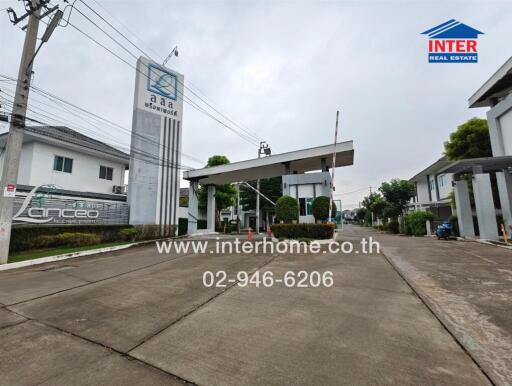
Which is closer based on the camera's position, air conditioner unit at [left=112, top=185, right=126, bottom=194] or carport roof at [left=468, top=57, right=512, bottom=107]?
carport roof at [left=468, top=57, right=512, bottom=107]

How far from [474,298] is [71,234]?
15418 mm

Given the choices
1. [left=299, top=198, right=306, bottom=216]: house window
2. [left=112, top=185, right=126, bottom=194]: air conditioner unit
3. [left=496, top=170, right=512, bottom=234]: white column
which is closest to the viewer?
[left=496, top=170, right=512, bottom=234]: white column

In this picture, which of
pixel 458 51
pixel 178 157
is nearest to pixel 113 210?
pixel 178 157

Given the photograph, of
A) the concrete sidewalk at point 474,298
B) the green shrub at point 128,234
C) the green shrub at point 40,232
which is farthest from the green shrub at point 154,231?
the concrete sidewalk at point 474,298

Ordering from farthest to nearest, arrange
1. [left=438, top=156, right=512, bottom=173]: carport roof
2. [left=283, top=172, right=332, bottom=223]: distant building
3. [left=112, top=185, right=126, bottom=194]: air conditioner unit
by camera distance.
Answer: [left=112, top=185, right=126, bottom=194]: air conditioner unit, [left=283, top=172, right=332, bottom=223]: distant building, [left=438, top=156, right=512, bottom=173]: carport roof

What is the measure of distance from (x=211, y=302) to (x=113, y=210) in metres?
13.9

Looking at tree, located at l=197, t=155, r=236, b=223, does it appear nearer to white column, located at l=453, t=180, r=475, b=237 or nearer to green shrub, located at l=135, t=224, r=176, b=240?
green shrub, located at l=135, t=224, r=176, b=240

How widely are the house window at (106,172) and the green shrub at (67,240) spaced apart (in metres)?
7.54

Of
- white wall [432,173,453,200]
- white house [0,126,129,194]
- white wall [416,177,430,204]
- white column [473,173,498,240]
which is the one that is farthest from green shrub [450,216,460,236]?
white house [0,126,129,194]

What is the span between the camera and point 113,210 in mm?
15344

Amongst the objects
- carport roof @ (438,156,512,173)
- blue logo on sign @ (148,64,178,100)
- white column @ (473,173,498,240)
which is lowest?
white column @ (473,173,498,240)

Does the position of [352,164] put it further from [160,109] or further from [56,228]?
[56,228]

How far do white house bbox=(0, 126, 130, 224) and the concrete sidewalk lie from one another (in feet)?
51.0

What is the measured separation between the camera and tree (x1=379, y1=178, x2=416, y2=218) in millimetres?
26016
